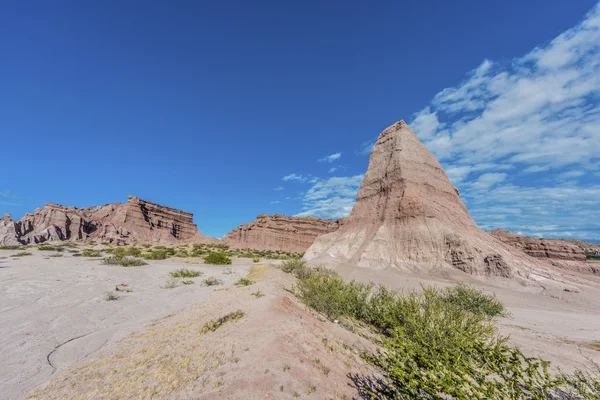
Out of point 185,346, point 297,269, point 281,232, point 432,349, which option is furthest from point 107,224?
point 432,349

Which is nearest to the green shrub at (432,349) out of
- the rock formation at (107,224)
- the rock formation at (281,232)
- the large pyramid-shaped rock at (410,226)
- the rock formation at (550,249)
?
the large pyramid-shaped rock at (410,226)

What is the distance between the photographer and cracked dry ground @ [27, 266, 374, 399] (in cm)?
340

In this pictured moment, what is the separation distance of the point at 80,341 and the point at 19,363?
48.9 inches

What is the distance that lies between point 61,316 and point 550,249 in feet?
154

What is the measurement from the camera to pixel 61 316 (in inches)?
292

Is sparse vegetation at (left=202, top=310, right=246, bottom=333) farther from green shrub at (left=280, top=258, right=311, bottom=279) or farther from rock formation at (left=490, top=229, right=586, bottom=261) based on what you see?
rock formation at (left=490, top=229, right=586, bottom=261)

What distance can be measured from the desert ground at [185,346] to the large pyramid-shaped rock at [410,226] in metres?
9.85

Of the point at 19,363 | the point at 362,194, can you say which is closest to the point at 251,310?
the point at 19,363

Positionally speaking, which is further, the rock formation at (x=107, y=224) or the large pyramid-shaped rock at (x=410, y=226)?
the rock formation at (x=107, y=224)

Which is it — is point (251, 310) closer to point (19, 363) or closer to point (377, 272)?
point (19, 363)

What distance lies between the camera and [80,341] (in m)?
5.93

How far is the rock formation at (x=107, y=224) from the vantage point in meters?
53.9

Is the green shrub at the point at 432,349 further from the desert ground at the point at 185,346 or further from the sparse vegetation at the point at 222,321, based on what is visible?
the sparse vegetation at the point at 222,321

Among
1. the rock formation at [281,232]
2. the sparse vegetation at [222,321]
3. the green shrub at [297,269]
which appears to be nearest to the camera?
the sparse vegetation at [222,321]
